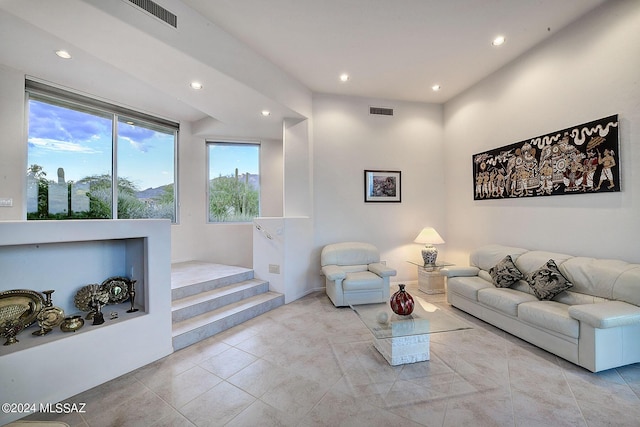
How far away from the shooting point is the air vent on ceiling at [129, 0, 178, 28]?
231 centimetres

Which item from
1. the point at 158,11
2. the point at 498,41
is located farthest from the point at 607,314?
the point at 158,11

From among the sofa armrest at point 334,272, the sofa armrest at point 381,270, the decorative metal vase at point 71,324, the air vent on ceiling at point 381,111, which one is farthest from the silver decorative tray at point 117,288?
the air vent on ceiling at point 381,111

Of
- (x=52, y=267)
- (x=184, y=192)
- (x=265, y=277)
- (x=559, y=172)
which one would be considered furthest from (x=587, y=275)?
(x=184, y=192)

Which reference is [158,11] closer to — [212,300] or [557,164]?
[212,300]

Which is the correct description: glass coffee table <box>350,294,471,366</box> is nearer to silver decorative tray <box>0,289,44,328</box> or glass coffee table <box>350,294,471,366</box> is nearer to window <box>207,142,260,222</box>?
silver decorative tray <box>0,289,44,328</box>

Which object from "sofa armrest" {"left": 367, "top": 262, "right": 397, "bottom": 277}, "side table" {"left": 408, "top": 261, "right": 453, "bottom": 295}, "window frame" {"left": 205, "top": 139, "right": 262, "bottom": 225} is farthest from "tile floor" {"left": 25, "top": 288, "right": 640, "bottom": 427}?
"window frame" {"left": 205, "top": 139, "right": 262, "bottom": 225}

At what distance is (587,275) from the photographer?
8.66 feet

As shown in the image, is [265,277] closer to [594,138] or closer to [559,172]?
[559,172]

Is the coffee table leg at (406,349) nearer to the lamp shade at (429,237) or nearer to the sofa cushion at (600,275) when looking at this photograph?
the sofa cushion at (600,275)

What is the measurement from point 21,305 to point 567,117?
18.9 feet

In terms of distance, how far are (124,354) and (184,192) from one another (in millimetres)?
3558

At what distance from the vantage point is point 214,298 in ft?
11.1

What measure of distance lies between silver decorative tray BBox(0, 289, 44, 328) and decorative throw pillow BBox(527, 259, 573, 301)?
474 cm

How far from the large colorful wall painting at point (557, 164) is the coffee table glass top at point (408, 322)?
222 centimetres
